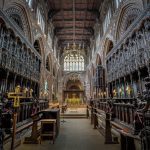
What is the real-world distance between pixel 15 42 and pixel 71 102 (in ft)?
62.2

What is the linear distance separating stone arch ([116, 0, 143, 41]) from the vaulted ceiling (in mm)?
7957

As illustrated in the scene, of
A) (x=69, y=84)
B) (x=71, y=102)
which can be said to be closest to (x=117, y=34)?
(x=71, y=102)

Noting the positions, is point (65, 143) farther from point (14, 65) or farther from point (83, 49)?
point (83, 49)

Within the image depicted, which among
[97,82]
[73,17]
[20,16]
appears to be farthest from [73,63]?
[20,16]

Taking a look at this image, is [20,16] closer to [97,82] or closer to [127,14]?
[127,14]

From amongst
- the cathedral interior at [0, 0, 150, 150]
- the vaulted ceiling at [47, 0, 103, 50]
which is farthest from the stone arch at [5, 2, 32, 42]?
the vaulted ceiling at [47, 0, 103, 50]

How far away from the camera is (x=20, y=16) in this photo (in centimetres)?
1297

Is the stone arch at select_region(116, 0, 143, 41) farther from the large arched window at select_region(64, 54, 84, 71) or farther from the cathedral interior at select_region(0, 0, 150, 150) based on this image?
the large arched window at select_region(64, 54, 84, 71)

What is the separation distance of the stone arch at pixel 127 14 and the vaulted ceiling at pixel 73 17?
7.96 m

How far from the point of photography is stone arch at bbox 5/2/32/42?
11.2 m

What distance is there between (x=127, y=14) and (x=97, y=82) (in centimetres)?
895

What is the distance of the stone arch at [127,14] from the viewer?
1132cm

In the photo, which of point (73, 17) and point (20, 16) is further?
point (73, 17)

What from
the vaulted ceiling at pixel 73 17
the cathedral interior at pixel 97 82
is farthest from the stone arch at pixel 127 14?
the vaulted ceiling at pixel 73 17
